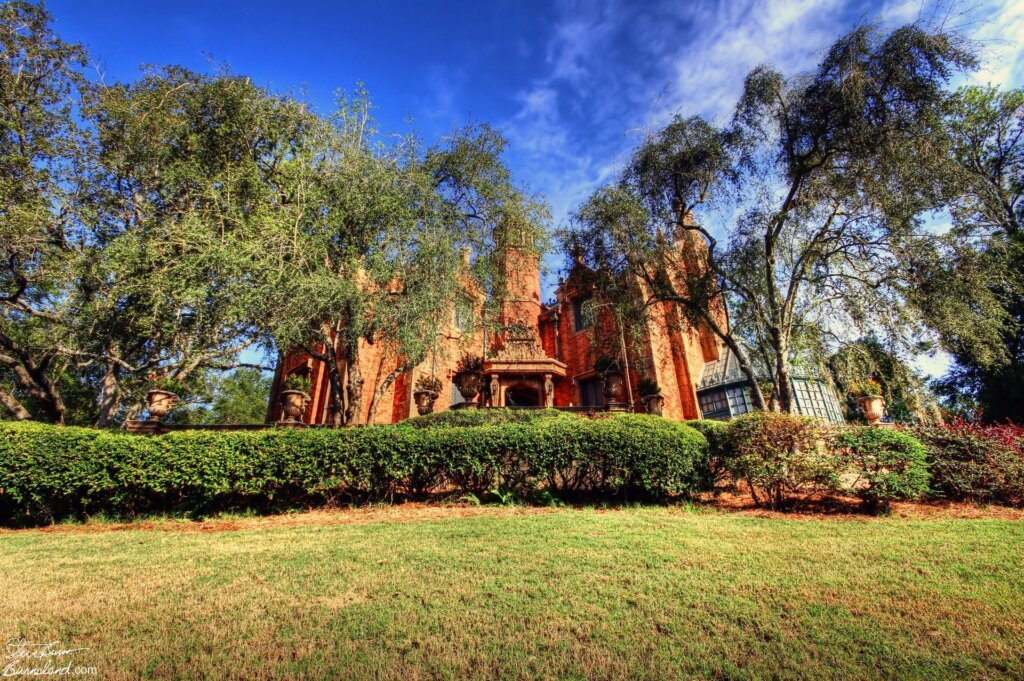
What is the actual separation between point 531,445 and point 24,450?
7.82 metres

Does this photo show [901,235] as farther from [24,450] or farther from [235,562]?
[24,450]

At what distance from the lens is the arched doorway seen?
57.8ft

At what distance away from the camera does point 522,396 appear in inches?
726

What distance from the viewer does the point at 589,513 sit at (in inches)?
269

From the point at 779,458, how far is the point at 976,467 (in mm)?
3488

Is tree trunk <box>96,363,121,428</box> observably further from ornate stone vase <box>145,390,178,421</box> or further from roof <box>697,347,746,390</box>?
roof <box>697,347,746,390</box>

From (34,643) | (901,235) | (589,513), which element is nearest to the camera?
(34,643)

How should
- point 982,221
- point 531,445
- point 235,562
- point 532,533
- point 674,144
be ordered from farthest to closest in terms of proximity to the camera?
point 982,221, point 674,144, point 531,445, point 532,533, point 235,562

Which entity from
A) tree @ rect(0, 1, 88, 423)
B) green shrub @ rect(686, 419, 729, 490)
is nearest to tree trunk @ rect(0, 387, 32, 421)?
tree @ rect(0, 1, 88, 423)

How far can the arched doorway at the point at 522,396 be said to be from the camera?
57.8 feet

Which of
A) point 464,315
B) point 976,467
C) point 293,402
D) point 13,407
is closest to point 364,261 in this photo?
point 464,315

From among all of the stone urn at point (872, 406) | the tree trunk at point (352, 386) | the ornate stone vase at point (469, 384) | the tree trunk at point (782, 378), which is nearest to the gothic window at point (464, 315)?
the ornate stone vase at point (469, 384)

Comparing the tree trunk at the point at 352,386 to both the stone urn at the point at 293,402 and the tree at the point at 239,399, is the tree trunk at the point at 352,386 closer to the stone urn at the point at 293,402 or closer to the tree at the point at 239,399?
the stone urn at the point at 293,402

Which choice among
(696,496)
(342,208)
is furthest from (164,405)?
(696,496)
